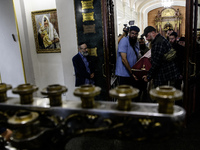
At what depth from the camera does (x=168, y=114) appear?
33.4 inches

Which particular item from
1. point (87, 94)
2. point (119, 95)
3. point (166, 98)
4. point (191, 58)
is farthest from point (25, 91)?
point (191, 58)

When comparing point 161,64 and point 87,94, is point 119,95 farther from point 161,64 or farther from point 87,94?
point 161,64

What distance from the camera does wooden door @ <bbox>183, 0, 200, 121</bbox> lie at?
10.1 ft

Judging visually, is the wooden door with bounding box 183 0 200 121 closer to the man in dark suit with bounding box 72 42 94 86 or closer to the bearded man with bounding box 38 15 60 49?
the man in dark suit with bounding box 72 42 94 86

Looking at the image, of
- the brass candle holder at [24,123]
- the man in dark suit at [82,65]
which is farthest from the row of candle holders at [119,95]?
the man in dark suit at [82,65]

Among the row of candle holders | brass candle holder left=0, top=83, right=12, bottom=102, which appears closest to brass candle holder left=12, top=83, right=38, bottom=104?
the row of candle holders

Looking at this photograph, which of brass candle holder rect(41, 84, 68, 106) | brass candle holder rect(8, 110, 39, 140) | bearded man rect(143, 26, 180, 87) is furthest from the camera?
bearded man rect(143, 26, 180, 87)

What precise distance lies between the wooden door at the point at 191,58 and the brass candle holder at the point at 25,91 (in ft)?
9.42

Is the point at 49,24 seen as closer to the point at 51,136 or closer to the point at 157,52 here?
the point at 157,52

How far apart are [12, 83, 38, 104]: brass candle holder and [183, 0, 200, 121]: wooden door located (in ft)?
9.42

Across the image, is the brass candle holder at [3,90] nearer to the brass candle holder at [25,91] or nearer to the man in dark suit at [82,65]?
the brass candle holder at [25,91]

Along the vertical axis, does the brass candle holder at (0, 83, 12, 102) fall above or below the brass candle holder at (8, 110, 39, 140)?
above

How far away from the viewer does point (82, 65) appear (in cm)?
393

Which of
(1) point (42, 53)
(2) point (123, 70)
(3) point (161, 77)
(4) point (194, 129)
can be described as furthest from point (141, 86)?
(1) point (42, 53)
